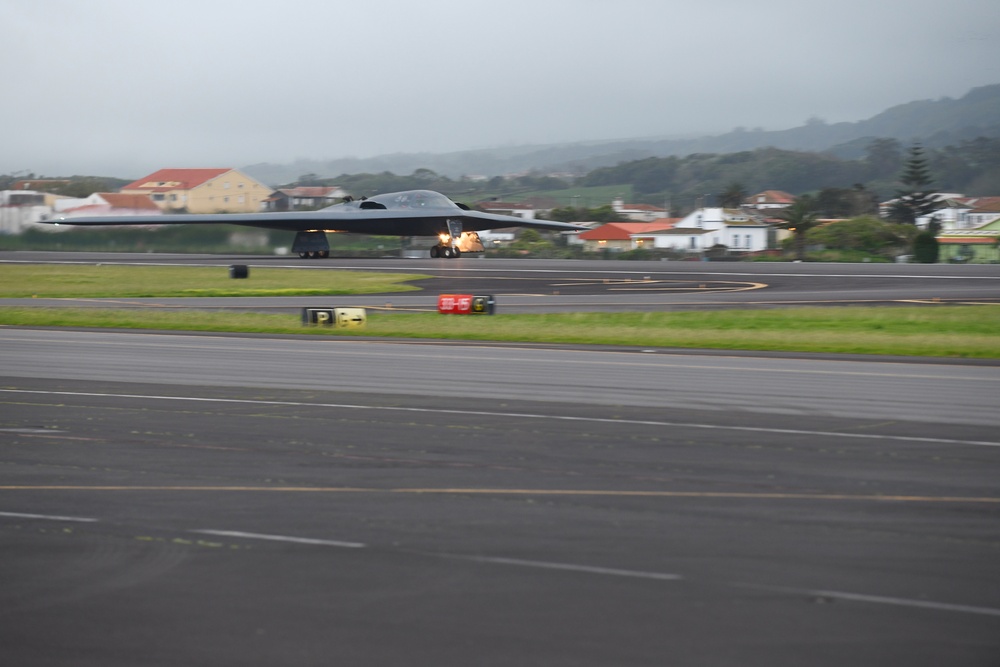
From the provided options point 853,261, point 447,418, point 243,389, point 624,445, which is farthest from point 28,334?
point 853,261

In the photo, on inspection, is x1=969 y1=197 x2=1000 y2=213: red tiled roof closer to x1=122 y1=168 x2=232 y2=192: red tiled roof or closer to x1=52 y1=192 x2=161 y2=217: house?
x1=122 y1=168 x2=232 y2=192: red tiled roof

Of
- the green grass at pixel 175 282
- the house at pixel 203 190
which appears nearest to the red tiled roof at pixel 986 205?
the house at pixel 203 190

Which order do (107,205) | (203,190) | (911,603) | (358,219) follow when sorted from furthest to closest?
(203,190) → (107,205) → (358,219) → (911,603)

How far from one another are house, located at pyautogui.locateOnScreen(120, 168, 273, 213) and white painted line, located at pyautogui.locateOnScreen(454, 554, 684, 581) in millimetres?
63458

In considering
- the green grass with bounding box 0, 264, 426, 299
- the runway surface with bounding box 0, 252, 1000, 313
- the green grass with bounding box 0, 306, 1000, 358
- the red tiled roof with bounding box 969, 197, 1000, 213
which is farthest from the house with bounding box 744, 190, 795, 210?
the green grass with bounding box 0, 306, 1000, 358

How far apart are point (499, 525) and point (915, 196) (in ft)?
474

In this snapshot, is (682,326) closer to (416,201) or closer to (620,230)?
(416,201)

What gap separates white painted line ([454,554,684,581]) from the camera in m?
7.34

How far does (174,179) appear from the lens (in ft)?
262

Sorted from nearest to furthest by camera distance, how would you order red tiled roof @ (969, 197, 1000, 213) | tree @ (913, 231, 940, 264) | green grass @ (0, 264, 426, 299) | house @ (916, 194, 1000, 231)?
green grass @ (0, 264, 426, 299) < tree @ (913, 231, 940, 264) < red tiled roof @ (969, 197, 1000, 213) < house @ (916, 194, 1000, 231)

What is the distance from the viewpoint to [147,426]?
1360cm

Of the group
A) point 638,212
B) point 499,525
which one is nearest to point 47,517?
point 499,525

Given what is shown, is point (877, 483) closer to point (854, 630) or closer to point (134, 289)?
point (854, 630)

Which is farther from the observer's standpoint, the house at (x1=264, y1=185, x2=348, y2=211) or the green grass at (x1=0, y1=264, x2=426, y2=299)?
the house at (x1=264, y1=185, x2=348, y2=211)
